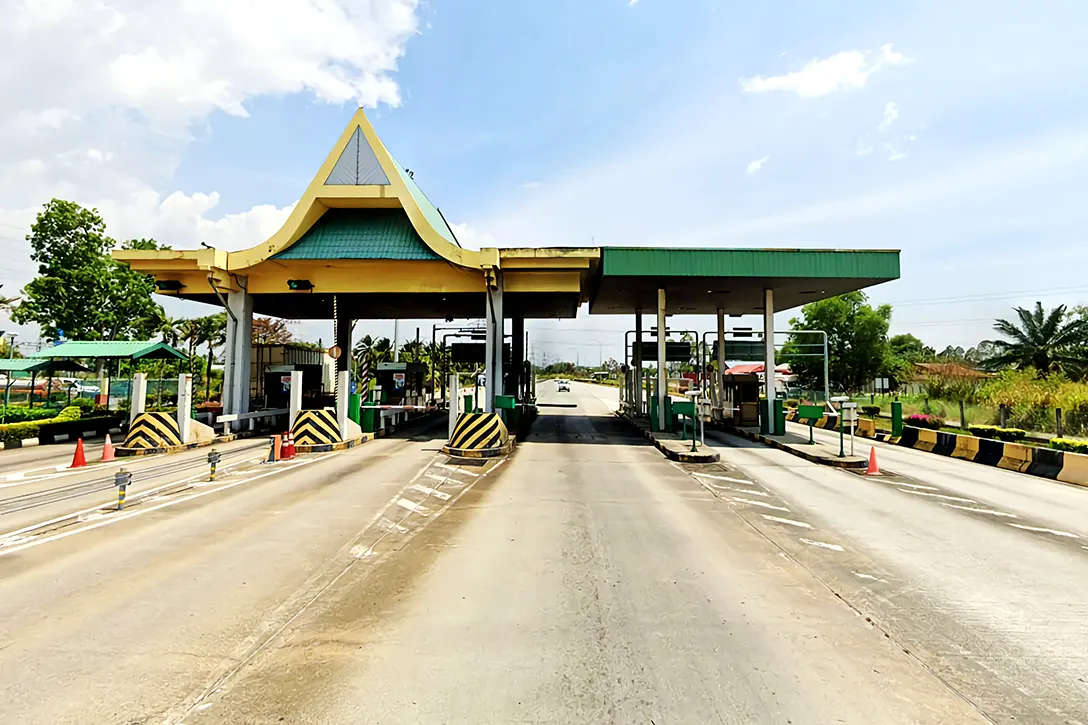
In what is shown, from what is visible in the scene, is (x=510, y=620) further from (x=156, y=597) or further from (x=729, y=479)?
(x=729, y=479)

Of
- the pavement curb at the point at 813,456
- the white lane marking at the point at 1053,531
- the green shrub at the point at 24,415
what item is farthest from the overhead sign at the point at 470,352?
the white lane marking at the point at 1053,531

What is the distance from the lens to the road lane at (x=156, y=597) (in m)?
3.70

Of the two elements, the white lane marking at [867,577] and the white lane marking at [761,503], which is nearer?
the white lane marking at [867,577]

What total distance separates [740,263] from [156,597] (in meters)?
18.9

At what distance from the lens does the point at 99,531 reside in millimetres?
7523

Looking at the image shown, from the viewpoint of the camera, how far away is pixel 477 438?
51.5 feet

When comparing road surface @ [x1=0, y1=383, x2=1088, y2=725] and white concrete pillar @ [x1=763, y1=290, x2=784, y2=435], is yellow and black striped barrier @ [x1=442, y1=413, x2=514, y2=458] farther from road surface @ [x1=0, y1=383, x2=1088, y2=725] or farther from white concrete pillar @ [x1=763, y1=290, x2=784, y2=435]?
white concrete pillar @ [x1=763, y1=290, x2=784, y2=435]

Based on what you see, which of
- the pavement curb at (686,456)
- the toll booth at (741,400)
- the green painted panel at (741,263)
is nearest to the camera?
the pavement curb at (686,456)

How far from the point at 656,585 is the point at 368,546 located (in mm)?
3688

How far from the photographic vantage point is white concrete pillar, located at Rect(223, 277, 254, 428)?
21.4 meters

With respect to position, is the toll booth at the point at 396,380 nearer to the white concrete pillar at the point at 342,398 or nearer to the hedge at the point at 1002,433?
the white concrete pillar at the point at 342,398

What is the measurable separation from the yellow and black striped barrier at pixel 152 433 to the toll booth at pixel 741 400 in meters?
22.9

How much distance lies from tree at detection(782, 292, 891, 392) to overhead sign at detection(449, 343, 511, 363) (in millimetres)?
30449

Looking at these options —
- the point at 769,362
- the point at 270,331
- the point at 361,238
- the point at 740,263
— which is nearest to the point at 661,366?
the point at 769,362
